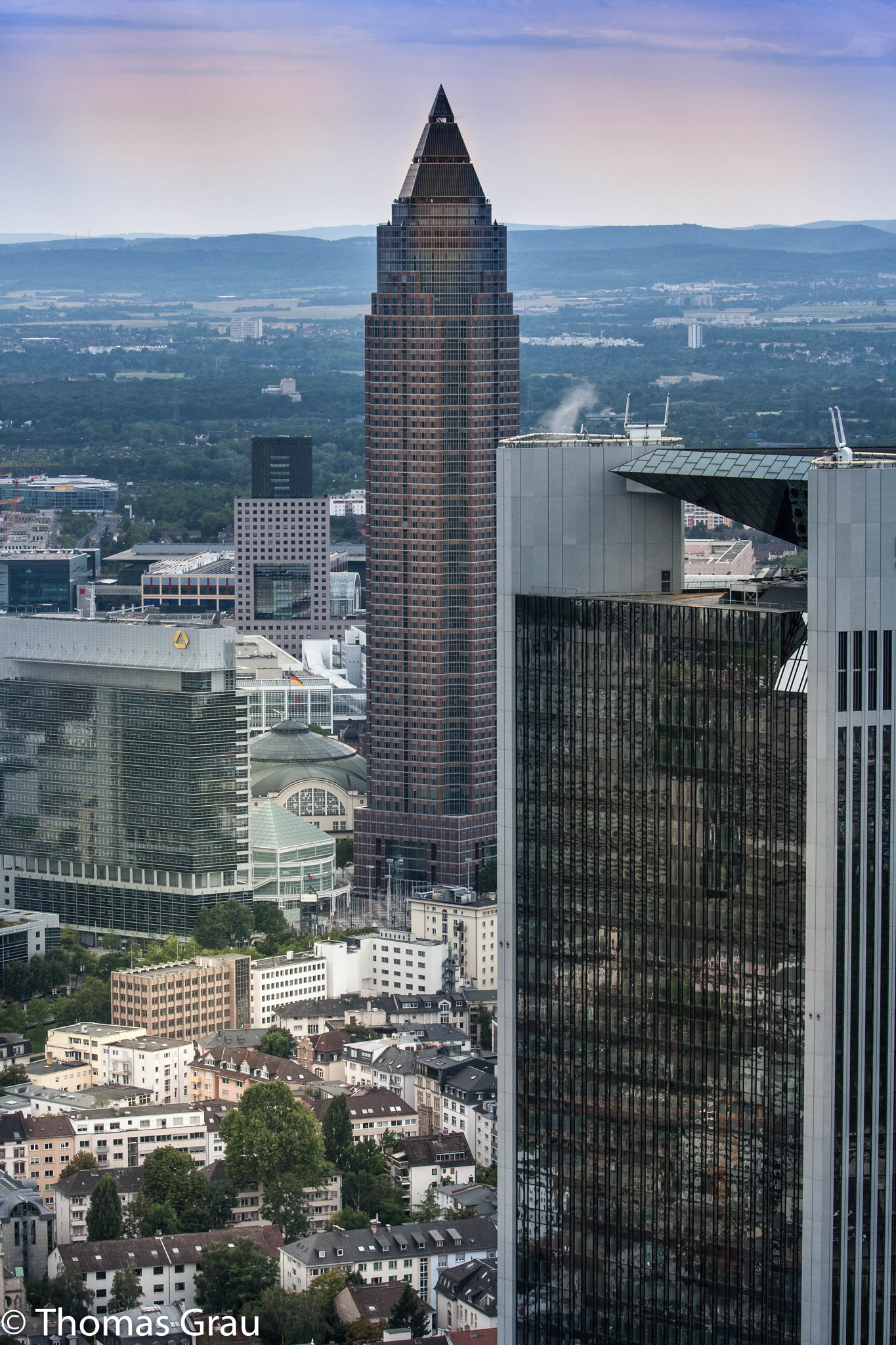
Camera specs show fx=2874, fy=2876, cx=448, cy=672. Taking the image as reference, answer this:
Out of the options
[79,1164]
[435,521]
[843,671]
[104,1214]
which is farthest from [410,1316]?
[435,521]

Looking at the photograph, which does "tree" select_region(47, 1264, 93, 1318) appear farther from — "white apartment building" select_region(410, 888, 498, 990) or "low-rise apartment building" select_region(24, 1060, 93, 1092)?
"white apartment building" select_region(410, 888, 498, 990)

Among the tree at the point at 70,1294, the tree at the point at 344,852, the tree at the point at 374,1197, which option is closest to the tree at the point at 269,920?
the tree at the point at 344,852

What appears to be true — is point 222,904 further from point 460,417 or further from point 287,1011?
point 460,417

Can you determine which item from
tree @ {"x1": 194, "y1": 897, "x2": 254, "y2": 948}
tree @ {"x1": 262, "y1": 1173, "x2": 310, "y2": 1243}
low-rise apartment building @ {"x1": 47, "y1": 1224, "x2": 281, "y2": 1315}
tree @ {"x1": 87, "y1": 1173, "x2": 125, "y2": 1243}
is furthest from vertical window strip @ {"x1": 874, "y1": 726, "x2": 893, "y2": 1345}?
tree @ {"x1": 194, "y1": 897, "x2": 254, "y2": 948}

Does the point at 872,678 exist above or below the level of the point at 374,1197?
above

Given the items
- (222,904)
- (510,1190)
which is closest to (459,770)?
(222,904)

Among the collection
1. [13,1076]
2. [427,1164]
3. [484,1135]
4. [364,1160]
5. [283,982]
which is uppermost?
[283,982]

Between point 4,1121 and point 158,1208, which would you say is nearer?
point 158,1208

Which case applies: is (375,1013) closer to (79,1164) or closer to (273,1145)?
(273,1145)
